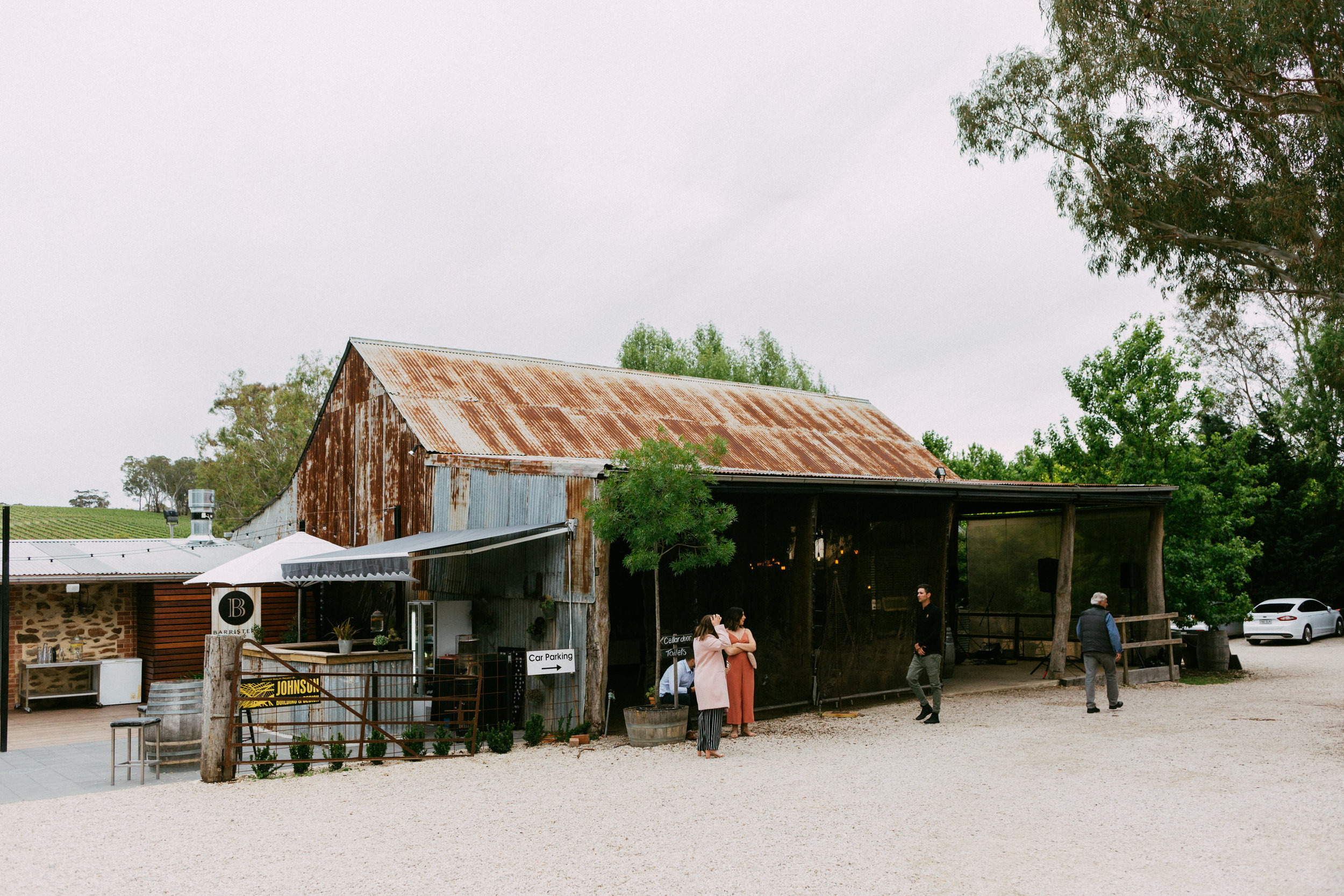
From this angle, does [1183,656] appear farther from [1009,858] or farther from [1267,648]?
[1009,858]

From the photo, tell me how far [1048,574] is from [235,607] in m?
14.0

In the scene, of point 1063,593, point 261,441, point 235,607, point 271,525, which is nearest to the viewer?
point 235,607

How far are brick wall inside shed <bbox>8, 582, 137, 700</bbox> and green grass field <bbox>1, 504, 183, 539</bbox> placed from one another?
947 cm

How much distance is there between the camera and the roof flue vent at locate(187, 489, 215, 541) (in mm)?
20469

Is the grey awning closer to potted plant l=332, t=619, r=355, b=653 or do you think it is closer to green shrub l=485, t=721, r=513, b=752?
potted plant l=332, t=619, r=355, b=653

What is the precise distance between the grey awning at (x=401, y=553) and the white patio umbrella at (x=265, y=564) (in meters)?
0.58

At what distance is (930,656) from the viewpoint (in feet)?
38.5

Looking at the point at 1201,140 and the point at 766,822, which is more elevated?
the point at 1201,140

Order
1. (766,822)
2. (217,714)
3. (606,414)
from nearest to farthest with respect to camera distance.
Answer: (766,822)
(217,714)
(606,414)

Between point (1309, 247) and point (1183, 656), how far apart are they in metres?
7.30

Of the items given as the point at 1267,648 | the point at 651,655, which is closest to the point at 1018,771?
the point at 651,655

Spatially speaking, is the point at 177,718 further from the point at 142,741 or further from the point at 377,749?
the point at 377,749

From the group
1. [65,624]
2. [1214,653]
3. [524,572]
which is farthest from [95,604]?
[1214,653]

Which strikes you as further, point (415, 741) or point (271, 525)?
point (271, 525)
